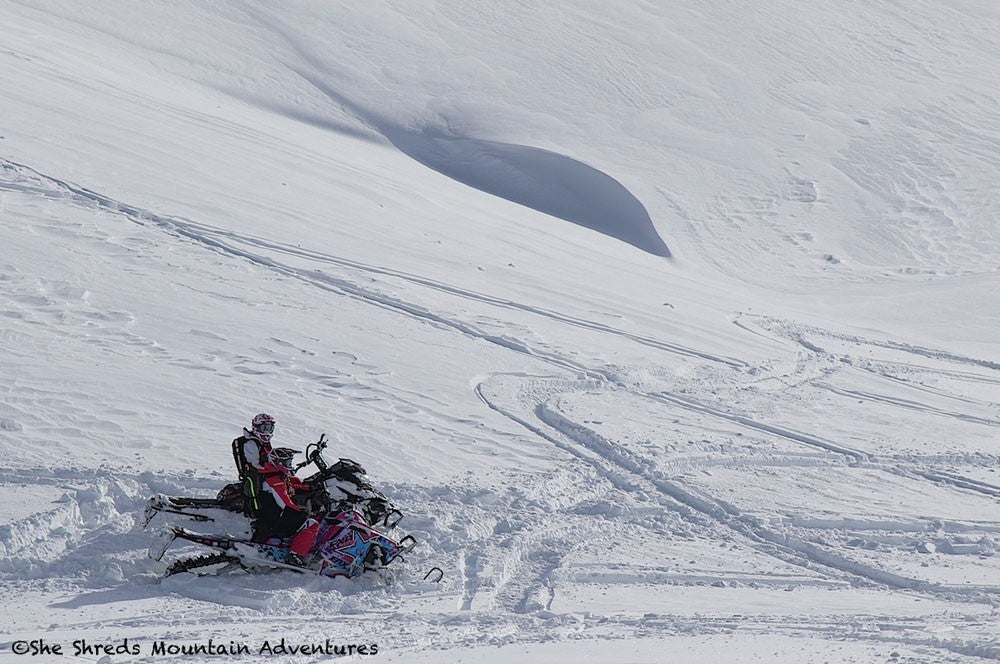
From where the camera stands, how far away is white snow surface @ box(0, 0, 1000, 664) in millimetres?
7203

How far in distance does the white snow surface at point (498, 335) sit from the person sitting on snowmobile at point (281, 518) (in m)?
0.27

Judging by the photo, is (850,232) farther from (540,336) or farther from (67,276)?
(67,276)

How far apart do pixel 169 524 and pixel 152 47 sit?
793 inches

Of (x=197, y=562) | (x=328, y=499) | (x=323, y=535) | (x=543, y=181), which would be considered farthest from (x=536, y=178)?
(x=197, y=562)

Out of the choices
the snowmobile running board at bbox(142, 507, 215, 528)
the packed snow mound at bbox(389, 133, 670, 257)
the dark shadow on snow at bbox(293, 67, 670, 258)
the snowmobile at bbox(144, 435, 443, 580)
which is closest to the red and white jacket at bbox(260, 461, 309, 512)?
the snowmobile at bbox(144, 435, 443, 580)

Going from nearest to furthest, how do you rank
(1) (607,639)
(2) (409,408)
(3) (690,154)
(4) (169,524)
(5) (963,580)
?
1. (1) (607,639)
2. (4) (169,524)
3. (5) (963,580)
4. (2) (409,408)
5. (3) (690,154)

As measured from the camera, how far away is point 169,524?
754cm

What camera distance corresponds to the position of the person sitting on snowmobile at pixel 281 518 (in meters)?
7.21

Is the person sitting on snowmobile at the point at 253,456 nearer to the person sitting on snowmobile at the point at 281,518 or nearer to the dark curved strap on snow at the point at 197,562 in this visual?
the person sitting on snowmobile at the point at 281,518

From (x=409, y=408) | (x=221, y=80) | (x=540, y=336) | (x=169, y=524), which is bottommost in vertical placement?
(x=169, y=524)

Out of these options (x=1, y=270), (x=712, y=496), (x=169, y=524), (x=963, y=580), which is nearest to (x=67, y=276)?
(x=1, y=270)

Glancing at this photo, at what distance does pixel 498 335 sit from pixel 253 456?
20.8 ft

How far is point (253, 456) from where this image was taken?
7.31 metres

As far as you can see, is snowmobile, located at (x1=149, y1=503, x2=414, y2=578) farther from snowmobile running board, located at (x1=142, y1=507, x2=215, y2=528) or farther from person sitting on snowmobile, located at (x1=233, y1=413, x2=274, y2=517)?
person sitting on snowmobile, located at (x1=233, y1=413, x2=274, y2=517)
